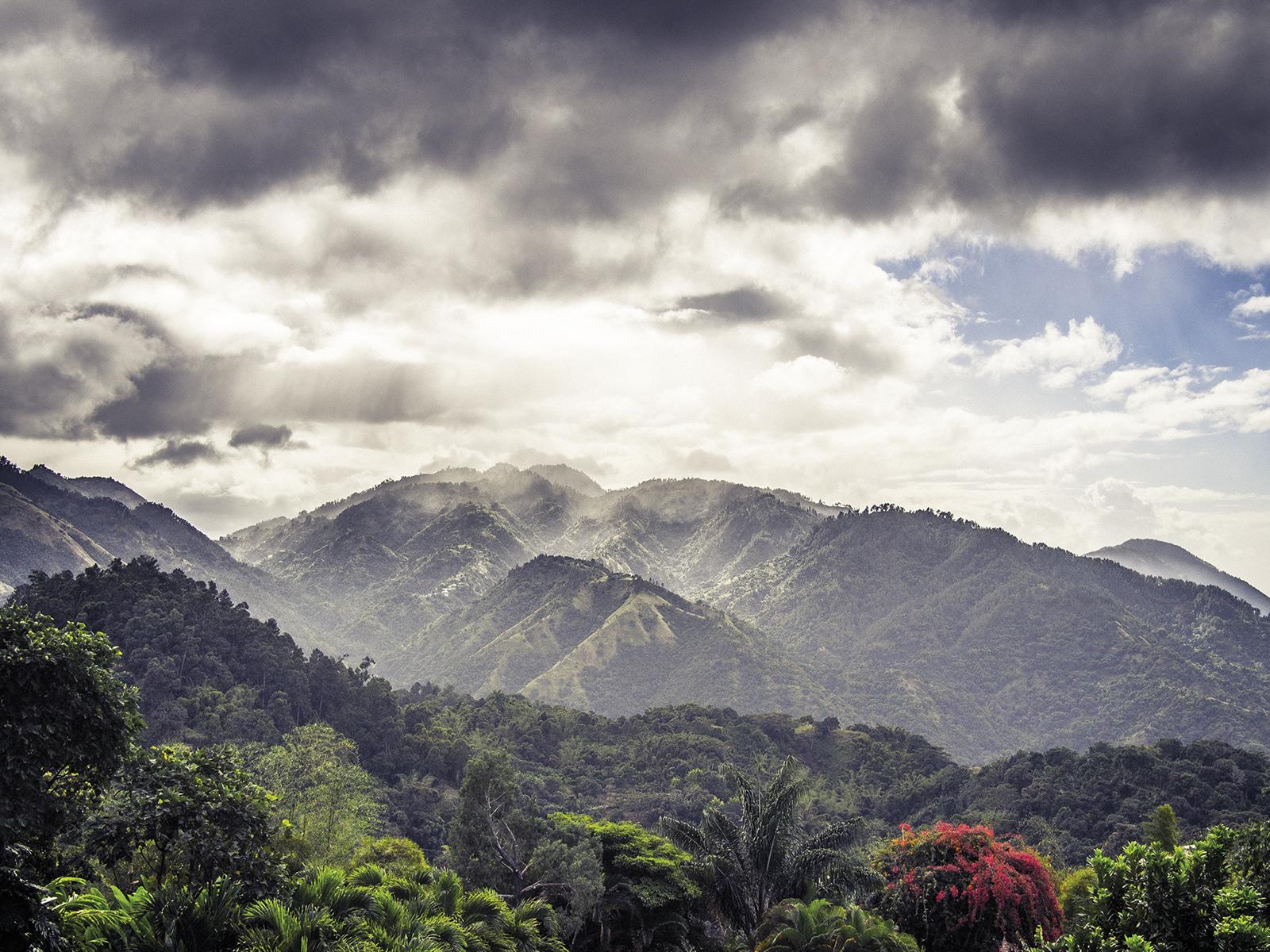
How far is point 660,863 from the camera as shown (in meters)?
36.8

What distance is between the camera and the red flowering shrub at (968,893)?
29656 mm

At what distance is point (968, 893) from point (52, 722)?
2822cm

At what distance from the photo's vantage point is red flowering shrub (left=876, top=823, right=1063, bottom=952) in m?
29.7

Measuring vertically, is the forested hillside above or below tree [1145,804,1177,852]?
below

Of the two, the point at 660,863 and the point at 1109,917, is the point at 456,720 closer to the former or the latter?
the point at 660,863

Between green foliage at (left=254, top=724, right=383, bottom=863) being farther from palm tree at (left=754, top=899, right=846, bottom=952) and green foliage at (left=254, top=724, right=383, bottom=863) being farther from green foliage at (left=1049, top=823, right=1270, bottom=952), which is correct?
green foliage at (left=1049, top=823, right=1270, bottom=952)

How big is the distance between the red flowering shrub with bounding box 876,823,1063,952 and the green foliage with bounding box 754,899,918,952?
268cm

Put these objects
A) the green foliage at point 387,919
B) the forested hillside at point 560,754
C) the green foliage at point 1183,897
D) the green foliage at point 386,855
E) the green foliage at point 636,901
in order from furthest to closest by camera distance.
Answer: the forested hillside at point 560,754
the green foliage at point 386,855
the green foliage at point 636,901
the green foliage at point 387,919
the green foliage at point 1183,897

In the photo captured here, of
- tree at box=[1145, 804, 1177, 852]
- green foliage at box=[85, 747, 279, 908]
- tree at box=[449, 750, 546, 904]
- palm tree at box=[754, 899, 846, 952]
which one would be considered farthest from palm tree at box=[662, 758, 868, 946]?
tree at box=[1145, 804, 1177, 852]

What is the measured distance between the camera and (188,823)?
1902 cm

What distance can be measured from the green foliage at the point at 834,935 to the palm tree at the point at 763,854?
5224 millimetres

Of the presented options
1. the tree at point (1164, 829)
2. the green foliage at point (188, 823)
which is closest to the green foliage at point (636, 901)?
the green foliage at point (188, 823)

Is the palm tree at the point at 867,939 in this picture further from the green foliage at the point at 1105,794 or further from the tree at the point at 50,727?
the green foliage at the point at 1105,794

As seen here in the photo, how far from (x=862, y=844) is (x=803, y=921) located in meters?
53.8
